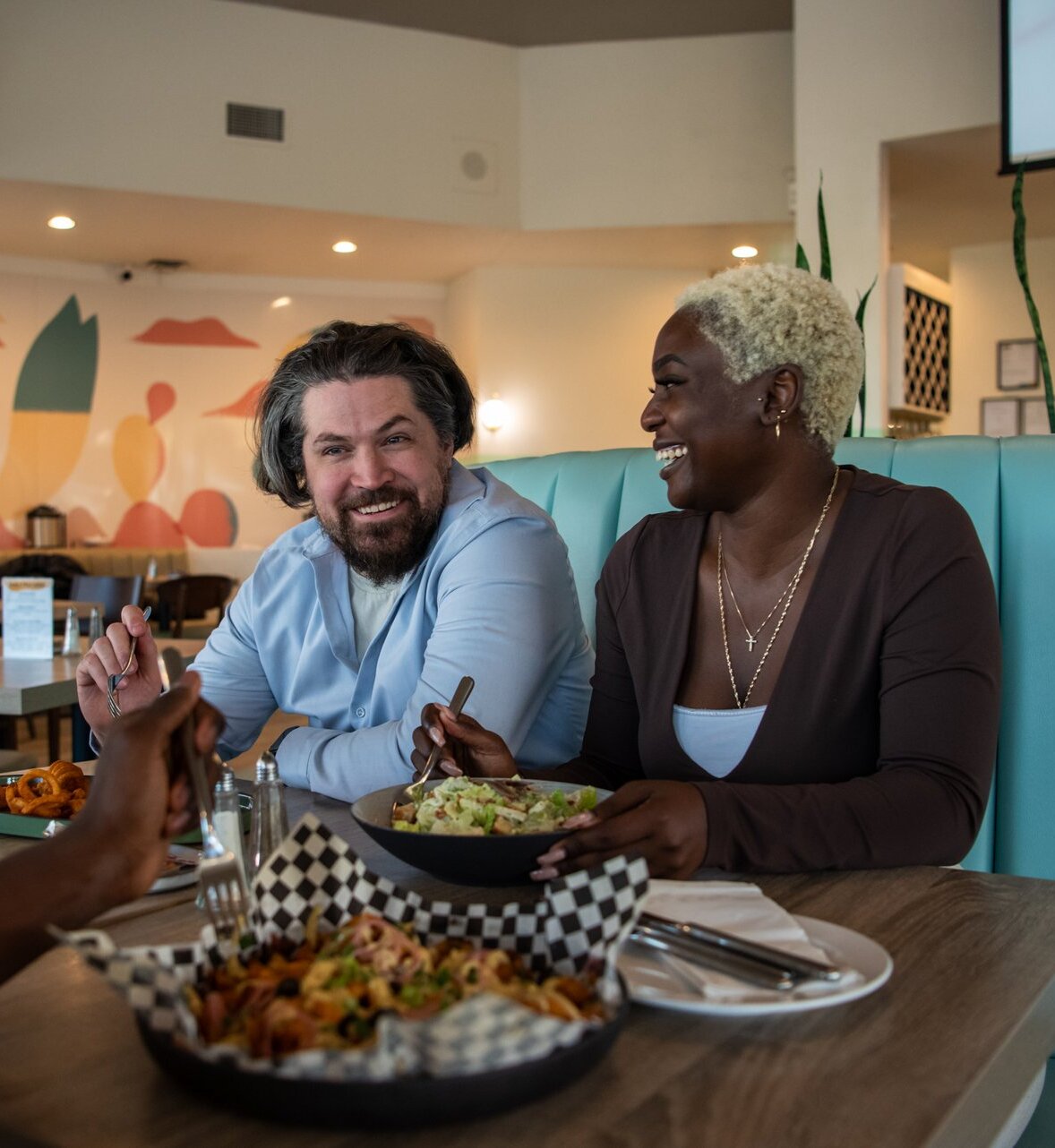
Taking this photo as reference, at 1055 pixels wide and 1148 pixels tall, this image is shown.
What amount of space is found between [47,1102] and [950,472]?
1.56 meters


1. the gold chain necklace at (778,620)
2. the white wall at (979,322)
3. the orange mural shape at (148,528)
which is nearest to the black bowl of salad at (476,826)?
the gold chain necklace at (778,620)

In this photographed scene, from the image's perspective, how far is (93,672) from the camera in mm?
1628

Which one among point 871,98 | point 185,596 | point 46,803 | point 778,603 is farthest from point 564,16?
point 46,803

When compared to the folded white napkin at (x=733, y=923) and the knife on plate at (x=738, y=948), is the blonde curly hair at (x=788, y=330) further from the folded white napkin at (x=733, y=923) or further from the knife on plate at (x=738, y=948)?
the knife on plate at (x=738, y=948)

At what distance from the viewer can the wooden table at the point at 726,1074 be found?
64cm

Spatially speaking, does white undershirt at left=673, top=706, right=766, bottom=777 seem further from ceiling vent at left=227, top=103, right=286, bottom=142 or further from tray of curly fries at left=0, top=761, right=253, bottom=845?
ceiling vent at left=227, top=103, right=286, bottom=142

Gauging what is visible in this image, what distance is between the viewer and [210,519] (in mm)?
10000

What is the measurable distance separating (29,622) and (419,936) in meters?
2.73

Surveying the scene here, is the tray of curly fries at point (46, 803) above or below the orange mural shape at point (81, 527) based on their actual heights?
below

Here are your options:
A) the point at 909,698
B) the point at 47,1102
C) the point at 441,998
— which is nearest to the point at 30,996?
the point at 47,1102

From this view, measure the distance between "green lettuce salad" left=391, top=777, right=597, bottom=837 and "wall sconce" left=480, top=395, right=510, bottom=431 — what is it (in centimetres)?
846

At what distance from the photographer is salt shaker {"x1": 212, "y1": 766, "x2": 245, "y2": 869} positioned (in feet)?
3.45

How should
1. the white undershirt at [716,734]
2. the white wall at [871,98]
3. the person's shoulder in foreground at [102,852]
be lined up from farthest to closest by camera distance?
the white wall at [871,98]
the white undershirt at [716,734]
the person's shoulder in foreground at [102,852]

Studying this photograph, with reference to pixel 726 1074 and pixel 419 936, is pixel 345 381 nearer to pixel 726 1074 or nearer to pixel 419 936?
pixel 419 936
